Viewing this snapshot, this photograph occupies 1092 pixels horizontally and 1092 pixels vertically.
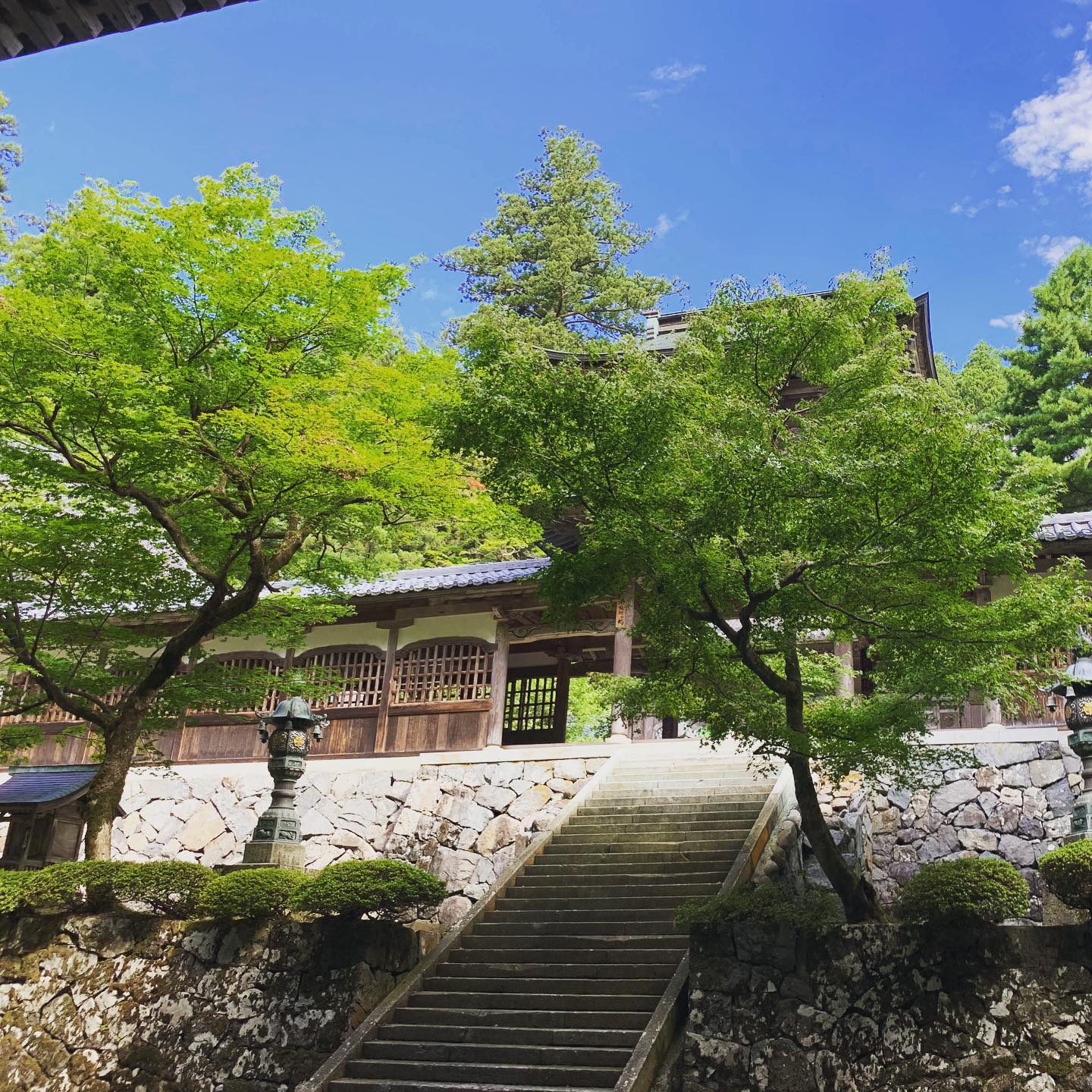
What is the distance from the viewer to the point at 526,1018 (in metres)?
10.6

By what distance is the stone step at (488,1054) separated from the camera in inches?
386

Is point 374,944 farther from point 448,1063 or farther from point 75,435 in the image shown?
point 75,435

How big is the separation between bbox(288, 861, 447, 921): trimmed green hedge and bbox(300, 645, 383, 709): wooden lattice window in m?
8.53

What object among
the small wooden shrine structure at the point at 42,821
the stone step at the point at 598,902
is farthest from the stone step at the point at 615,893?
the small wooden shrine structure at the point at 42,821

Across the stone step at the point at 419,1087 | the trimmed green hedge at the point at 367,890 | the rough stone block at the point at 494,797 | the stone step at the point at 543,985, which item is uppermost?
the rough stone block at the point at 494,797

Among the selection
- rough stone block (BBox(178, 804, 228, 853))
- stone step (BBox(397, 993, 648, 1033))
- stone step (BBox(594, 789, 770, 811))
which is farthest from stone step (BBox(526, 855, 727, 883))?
rough stone block (BBox(178, 804, 228, 853))

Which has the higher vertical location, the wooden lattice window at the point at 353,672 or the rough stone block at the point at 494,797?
the wooden lattice window at the point at 353,672

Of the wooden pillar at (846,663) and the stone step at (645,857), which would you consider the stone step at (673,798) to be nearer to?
the stone step at (645,857)

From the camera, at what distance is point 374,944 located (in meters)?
11.4

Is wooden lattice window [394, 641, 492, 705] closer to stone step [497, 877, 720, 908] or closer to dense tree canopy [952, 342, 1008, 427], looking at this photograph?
stone step [497, 877, 720, 908]

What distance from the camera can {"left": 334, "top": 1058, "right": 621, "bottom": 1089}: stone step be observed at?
31.3 ft

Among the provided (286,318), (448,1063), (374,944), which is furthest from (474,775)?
(286,318)

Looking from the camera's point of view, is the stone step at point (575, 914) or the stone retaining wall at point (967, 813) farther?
the stone retaining wall at point (967, 813)

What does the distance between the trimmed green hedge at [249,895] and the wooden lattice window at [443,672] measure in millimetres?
7906
